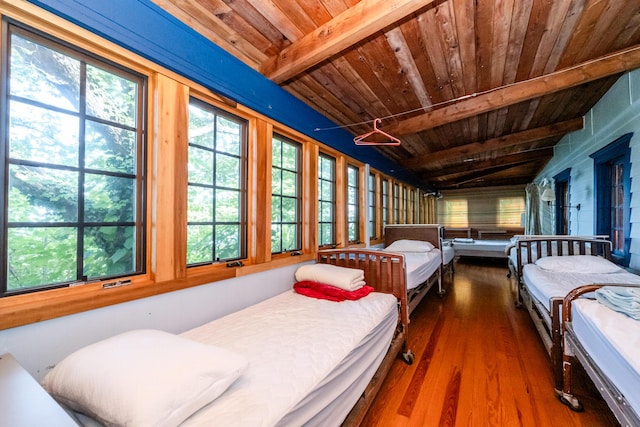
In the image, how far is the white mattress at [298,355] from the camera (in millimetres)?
862

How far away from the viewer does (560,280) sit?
2.38m

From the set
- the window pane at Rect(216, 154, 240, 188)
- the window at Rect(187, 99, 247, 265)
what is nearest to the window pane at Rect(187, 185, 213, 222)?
the window at Rect(187, 99, 247, 265)

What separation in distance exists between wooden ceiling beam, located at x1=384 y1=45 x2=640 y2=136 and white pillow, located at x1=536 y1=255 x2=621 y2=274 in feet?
5.77

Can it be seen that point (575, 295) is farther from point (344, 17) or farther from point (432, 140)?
point (432, 140)

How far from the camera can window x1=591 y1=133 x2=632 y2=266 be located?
2.78m

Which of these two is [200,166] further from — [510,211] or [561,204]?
[510,211]

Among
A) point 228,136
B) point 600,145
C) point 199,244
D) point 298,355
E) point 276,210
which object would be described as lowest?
point 298,355

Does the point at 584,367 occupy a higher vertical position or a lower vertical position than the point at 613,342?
lower

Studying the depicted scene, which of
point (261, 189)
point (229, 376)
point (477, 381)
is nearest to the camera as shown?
point (229, 376)

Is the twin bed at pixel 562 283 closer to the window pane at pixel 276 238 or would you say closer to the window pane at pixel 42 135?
the window pane at pixel 276 238

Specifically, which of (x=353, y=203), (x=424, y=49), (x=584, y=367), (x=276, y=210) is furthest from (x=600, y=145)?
(x=276, y=210)

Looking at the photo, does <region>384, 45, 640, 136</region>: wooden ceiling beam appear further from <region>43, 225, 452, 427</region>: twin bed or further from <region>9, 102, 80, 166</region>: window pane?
<region>9, 102, 80, 166</region>: window pane

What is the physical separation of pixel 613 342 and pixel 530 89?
2609 millimetres

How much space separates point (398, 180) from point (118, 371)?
5397 millimetres
